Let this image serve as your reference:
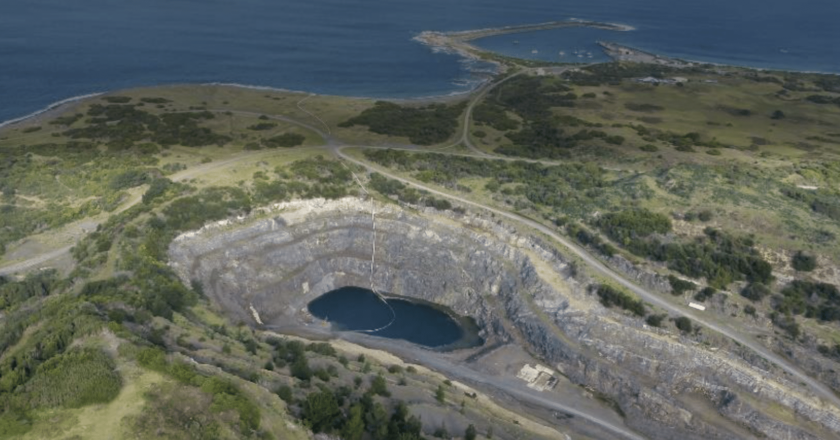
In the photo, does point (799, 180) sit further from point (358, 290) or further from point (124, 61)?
point (124, 61)

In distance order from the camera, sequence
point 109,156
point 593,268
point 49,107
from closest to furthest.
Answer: point 593,268
point 109,156
point 49,107

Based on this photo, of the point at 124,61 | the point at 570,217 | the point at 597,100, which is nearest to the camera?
the point at 570,217

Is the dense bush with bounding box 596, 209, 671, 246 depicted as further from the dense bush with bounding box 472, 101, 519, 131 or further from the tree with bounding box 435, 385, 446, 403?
the dense bush with bounding box 472, 101, 519, 131

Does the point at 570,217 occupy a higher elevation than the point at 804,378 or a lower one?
higher

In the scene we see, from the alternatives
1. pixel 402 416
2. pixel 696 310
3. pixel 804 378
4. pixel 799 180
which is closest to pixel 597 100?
pixel 799 180

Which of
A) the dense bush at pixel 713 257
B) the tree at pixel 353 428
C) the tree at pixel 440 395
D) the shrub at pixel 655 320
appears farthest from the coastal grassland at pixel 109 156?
the shrub at pixel 655 320

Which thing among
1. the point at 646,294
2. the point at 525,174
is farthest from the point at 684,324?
the point at 525,174

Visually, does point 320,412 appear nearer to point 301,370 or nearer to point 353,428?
point 353,428

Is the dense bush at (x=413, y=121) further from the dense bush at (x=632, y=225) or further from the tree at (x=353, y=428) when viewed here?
the tree at (x=353, y=428)
